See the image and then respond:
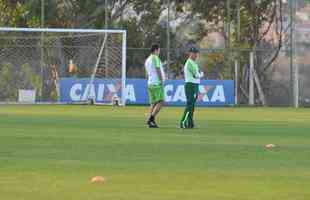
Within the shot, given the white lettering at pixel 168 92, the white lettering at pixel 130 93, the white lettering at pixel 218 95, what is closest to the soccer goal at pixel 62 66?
the white lettering at pixel 130 93

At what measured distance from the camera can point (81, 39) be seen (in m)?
45.0

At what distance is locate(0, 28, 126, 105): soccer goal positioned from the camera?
42469 mm

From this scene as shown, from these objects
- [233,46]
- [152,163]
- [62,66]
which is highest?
[233,46]

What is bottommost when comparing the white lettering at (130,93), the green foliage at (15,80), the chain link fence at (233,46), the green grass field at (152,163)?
the green grass field at (152,163)

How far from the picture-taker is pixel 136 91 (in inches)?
1704

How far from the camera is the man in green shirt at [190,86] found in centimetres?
2303

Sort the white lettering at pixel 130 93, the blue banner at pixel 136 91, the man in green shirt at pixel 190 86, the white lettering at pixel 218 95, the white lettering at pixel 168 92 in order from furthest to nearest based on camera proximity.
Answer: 1. the white lettering at pixel 218 95
2. the white lettering at pixel 168 92
3. the white lettering at pixel 130 93
4. the blue banner at pixel 136 91
5. the man in green shirt at pixel 190 86

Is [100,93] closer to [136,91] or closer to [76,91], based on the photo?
[76,91]

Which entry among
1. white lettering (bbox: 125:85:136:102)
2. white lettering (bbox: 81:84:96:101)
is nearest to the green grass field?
white lettering (bbox: 81:84:96:101)

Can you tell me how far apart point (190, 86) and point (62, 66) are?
21776 millimetres

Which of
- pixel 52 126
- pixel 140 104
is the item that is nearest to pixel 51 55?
pixel 140 104

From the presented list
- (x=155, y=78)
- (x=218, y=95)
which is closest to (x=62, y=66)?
(x=218, y=95)

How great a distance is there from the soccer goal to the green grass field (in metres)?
19.8

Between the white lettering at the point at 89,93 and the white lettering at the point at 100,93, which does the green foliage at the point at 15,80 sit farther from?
the white lettering at the point at 100,93
